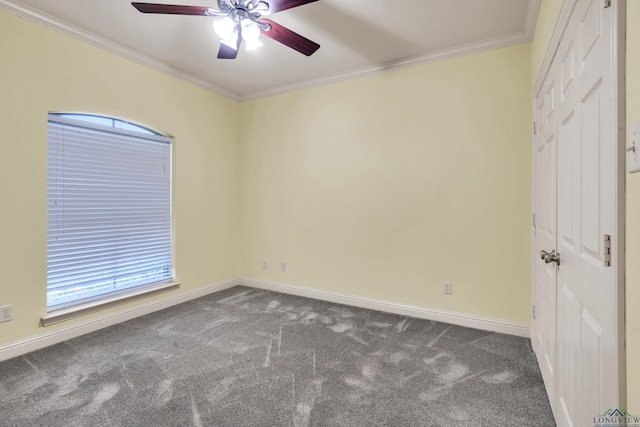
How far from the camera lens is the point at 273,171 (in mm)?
4031

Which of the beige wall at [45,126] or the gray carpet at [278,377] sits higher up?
the beige wall at [45,126]

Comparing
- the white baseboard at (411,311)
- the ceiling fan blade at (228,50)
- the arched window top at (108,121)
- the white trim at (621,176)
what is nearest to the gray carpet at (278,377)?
the white baseboard at (411,311)

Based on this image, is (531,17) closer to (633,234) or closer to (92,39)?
(633,234)

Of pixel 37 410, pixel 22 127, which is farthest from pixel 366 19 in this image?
pixel 37 410

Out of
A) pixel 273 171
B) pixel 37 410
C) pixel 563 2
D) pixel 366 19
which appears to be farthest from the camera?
pixel 273 171

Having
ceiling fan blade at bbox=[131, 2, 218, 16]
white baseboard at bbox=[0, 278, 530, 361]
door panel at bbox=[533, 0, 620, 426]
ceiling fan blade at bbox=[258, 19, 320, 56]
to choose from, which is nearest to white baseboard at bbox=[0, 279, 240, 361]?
white baseboard at bbox=[0, 278, 530, 361]

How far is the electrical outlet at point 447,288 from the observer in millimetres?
2980

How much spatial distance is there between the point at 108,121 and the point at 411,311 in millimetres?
3567

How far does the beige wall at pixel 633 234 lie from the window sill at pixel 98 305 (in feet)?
11.5

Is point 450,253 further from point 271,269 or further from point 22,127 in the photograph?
point 22,127

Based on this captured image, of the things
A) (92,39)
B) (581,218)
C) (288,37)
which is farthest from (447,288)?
(92,39)

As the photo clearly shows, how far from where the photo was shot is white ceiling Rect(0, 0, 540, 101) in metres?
2.33

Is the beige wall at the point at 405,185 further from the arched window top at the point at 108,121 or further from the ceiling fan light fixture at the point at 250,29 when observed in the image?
the ceiling fan light fixture at the point at 250,29

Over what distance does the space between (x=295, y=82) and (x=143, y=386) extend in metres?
3.38
